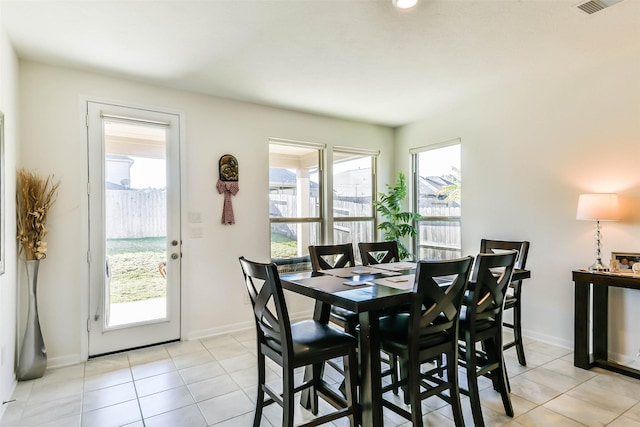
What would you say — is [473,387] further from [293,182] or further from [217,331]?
[293,182]

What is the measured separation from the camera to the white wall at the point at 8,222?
7.78 ft

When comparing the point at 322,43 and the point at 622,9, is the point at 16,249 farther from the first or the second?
the point at 622,9

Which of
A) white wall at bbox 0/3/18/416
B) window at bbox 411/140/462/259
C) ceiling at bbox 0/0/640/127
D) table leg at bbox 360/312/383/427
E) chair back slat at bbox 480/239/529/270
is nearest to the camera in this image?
table leg at bbox 360/312/383/427

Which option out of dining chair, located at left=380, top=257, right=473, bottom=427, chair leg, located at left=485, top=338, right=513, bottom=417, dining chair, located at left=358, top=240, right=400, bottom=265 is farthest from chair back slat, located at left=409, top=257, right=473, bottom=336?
dining chair, located at left=358, top=240, right=400, bottom=265

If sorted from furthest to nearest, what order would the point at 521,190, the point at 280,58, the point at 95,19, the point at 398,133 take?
the point at 398,133 < the point at 521,190 < the point at 280,58 < the point at 95,19

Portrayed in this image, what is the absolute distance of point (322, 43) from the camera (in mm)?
2699

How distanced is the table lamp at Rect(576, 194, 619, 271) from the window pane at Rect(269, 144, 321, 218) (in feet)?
9.15

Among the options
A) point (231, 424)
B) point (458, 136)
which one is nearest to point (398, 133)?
point (458, 136)

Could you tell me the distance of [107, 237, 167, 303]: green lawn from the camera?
333cm

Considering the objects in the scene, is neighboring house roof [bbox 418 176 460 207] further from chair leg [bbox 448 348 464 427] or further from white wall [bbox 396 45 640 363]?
chair leg [bbox 448 348 464 427]

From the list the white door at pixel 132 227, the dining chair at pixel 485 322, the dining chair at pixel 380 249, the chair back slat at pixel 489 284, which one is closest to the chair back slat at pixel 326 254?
the dining chair at pixel 380 249

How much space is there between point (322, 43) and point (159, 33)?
1.16 metres

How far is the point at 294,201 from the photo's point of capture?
4.46 m

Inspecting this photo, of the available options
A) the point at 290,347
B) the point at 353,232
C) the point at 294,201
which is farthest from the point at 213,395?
the point at 353,232
